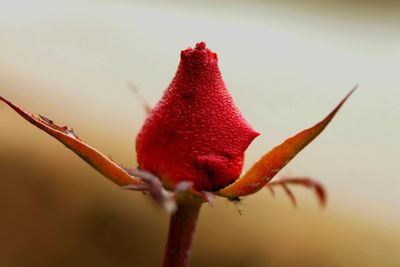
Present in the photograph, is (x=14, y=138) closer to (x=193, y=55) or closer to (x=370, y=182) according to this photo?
(x=370, y=182)

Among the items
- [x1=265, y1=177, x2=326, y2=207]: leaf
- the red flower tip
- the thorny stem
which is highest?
the red flower tip

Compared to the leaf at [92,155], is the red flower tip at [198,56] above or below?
above

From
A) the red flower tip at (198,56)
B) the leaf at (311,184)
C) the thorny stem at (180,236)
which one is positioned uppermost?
the red flower tip at (198,56)

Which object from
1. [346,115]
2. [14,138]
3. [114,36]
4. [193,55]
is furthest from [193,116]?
[114,36]

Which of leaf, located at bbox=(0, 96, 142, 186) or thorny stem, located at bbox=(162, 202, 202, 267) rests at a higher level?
leaf, located at bbox=(0, 96, 142, 186)
